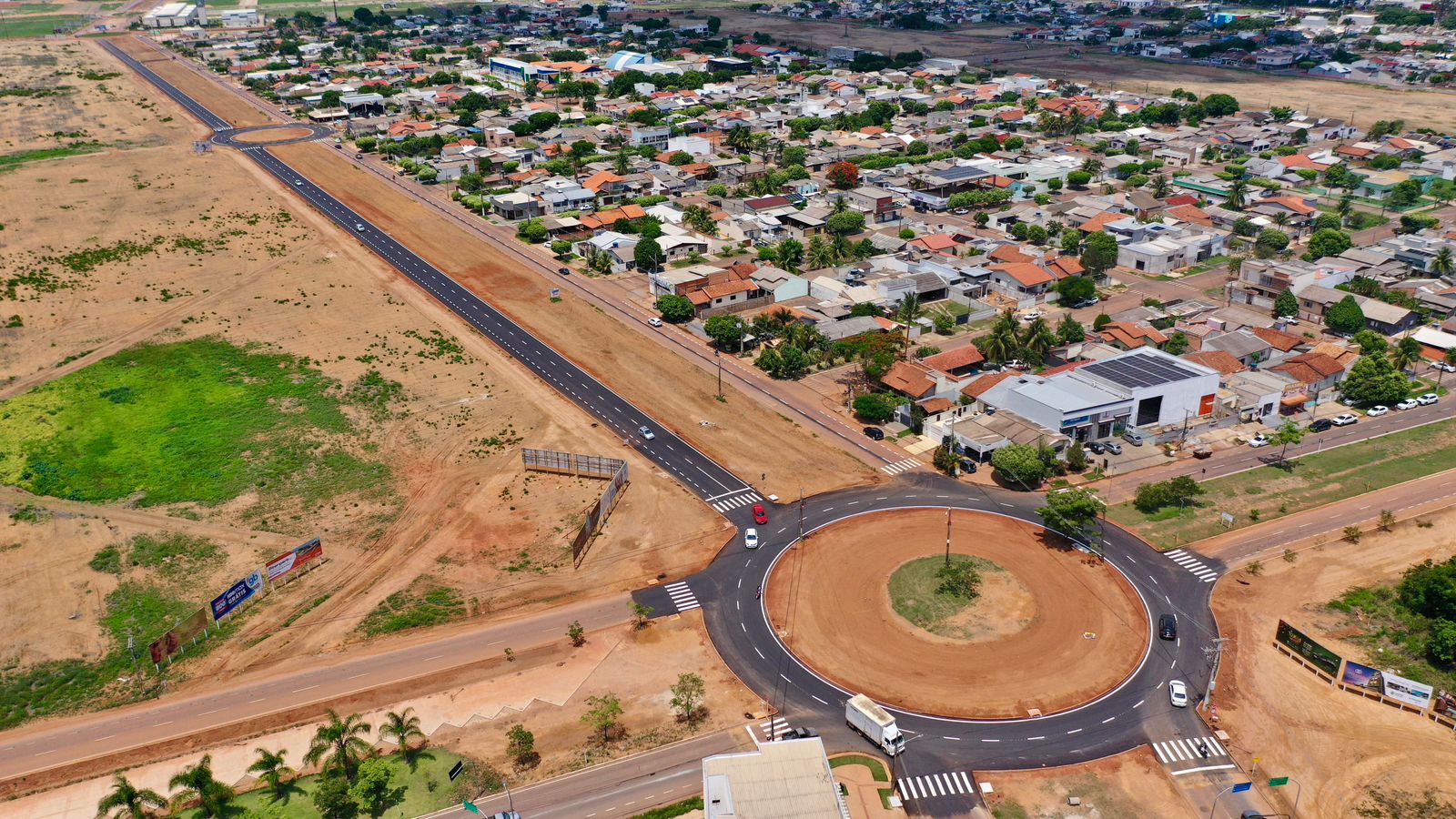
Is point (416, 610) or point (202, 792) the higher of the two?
point (416, 610)

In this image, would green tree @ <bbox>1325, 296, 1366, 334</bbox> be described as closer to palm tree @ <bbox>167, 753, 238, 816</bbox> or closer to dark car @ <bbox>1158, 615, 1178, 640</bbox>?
dark car @ <bbox>1158, 615, 1178, 640</bbox>

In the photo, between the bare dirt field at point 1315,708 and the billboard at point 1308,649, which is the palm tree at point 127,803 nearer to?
the bare dirt field at point 1315,708

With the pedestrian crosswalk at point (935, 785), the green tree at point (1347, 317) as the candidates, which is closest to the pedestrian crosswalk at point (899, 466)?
the pedestrian crosswalk at point (935, 785)

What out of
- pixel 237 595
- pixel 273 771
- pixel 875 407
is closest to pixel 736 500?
pixel 875 407

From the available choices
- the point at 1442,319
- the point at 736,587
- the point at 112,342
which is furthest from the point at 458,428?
the point at 1442,319

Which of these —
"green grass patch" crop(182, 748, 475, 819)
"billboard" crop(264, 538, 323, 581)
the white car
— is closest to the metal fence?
"billboard" crop(264, 538, 323, 581)

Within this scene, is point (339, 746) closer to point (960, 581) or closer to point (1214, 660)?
point (960, 581)
